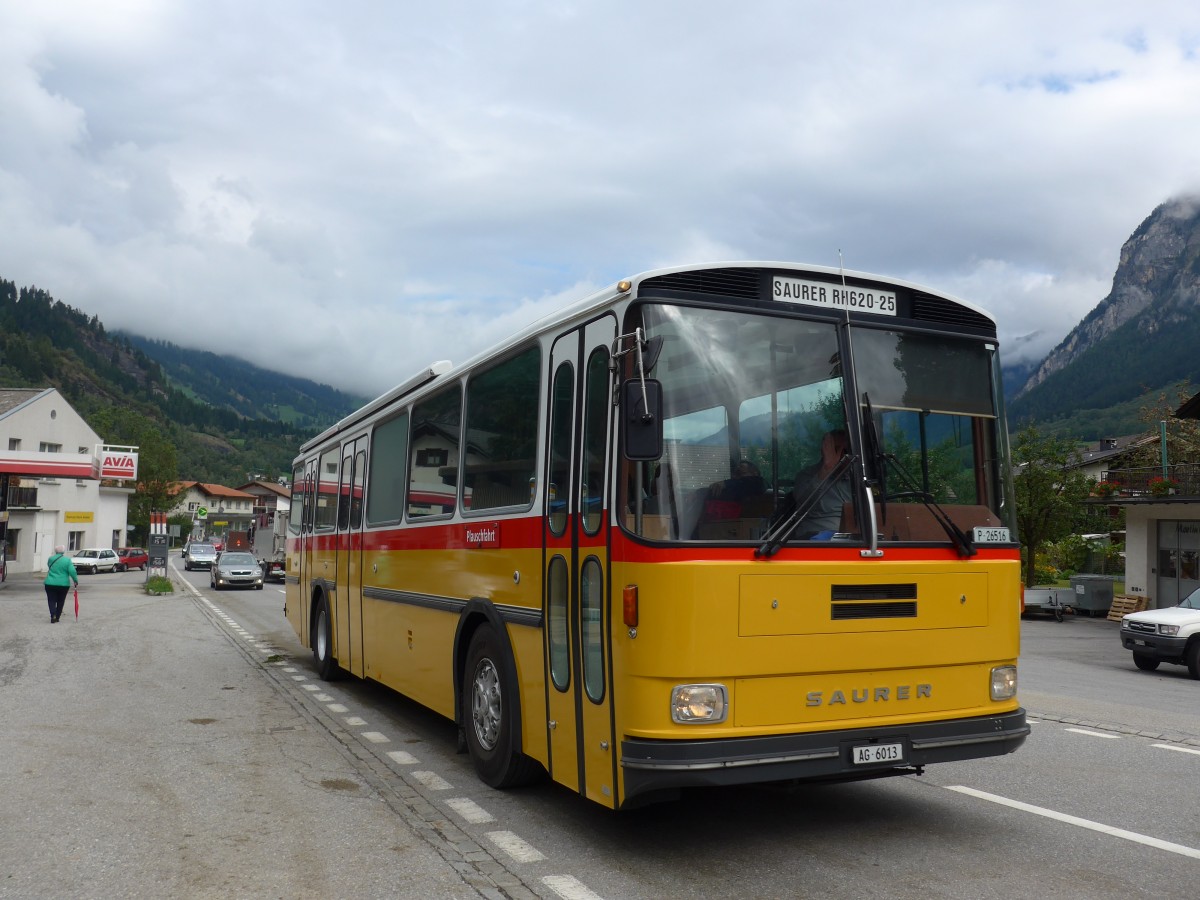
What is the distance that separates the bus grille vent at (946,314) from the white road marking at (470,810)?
12.5 feet

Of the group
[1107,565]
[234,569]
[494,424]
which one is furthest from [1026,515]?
[494,424]

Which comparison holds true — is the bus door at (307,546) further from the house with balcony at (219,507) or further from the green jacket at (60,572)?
the house with balcony at (219,507)

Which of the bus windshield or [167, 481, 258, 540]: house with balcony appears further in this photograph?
[167, 481, 258, 540]: house with balcony

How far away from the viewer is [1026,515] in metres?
35.5

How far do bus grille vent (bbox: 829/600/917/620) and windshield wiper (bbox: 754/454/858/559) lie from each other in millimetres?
447

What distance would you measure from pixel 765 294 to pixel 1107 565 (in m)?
49.4

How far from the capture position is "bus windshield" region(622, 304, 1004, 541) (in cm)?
523

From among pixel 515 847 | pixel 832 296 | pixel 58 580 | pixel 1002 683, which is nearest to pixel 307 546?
pixel 515 847

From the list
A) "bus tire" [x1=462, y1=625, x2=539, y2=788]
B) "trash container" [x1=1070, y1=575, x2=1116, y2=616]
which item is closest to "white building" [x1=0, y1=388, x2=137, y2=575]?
"trash container" [x1=1070, y1=575, x2=1116, y2=616]

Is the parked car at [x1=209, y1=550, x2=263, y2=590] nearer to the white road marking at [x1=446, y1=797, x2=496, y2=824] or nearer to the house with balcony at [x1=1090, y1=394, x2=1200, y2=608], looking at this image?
the house with balcony at [x1=1090, y1=394, x2=1200, y2=608]

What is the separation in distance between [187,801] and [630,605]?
3.50m

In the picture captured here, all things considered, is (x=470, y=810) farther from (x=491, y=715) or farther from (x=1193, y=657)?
(x=1193, y=657)

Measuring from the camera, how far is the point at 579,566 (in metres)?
5.72

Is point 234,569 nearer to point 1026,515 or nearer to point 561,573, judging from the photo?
point 1026,515
